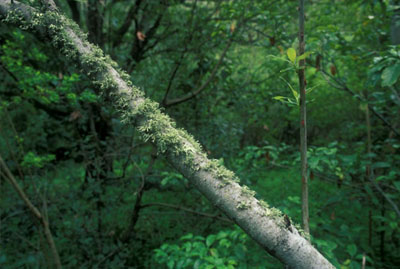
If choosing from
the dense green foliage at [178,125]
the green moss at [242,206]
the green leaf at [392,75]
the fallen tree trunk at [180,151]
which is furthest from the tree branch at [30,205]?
the green leaf at [392,75]

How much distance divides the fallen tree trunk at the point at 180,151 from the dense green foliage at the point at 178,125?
4.87 feet

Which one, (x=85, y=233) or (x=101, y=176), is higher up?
(x=101, y=176)

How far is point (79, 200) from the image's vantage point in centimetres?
335

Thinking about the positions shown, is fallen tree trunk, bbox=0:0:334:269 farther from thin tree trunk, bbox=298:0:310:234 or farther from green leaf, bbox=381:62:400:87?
green leaf, bbox=381:62:400:87

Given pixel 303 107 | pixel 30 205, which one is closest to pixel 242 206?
pixel 303 107

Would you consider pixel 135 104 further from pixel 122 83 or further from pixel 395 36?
pixel 395 36

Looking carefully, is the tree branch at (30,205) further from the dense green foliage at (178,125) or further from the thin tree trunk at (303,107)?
the thin tree trunk at (303,107)

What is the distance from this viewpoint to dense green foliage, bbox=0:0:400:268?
281 cm

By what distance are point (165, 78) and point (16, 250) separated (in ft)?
9.47

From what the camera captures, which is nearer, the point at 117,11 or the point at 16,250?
the point at 16,250

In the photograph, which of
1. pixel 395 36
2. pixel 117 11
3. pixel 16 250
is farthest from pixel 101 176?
pixel 395 36

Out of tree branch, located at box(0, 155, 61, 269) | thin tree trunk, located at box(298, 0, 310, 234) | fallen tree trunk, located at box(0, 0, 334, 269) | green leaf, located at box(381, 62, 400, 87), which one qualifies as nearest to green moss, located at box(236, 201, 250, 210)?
fallen tree trunk, located at box(0, 0, 334, 269)

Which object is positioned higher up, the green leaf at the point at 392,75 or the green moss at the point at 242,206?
the green leaf at the point at 392,75

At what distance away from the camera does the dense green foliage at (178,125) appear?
9.21ft
